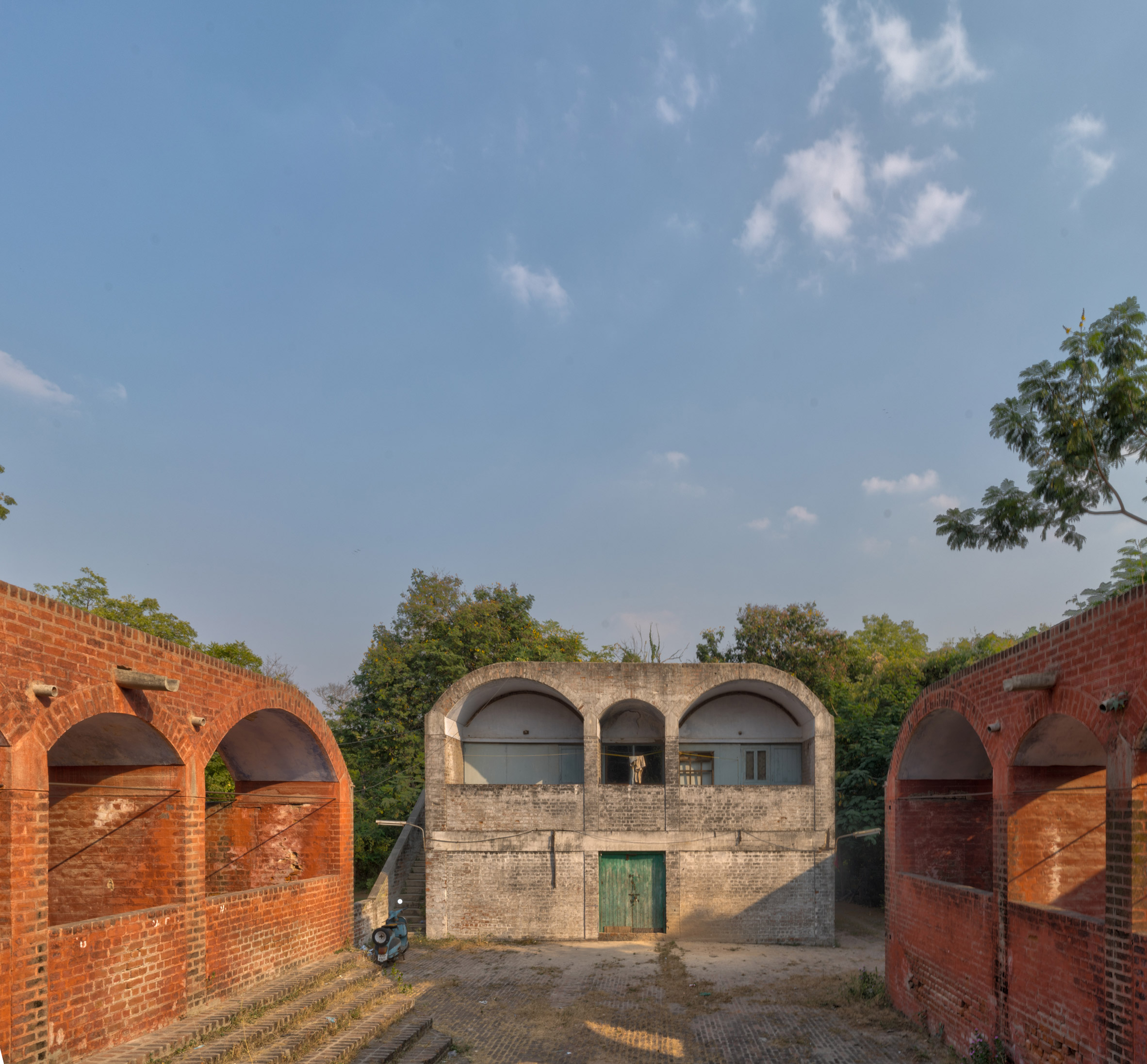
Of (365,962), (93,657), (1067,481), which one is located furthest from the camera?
(1067,481)

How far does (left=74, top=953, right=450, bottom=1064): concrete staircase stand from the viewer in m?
7.67

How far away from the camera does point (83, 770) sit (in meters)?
9.12

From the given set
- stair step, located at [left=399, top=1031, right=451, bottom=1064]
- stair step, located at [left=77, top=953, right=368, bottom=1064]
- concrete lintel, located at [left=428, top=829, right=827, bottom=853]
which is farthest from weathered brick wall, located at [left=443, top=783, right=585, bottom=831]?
stair step, located at [left=399, top=1031, right=451, bottom=1064]

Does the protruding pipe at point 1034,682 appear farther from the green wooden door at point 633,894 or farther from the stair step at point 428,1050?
the green wooden door at point 633,894

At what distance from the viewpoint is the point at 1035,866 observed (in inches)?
308

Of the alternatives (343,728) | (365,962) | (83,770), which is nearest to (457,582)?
(343,728)

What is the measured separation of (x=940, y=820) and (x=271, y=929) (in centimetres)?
857

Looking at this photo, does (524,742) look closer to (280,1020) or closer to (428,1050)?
(428,1050)

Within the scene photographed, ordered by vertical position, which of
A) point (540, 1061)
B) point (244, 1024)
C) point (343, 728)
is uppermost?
point (343, 728)

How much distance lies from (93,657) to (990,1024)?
29.4ft

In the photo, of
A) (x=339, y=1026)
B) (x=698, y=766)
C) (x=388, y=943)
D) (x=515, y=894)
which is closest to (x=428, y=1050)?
(x=339, y=1026)

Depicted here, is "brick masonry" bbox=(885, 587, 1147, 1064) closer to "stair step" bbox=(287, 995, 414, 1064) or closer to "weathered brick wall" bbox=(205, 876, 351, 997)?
"stair step" bbox=(287, 995, 414, 1064)

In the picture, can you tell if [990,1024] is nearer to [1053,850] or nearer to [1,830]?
[1053,850]

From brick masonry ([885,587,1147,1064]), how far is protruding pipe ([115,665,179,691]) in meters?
7.94
